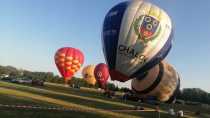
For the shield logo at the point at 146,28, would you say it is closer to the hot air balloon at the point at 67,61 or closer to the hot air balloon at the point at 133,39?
the hot air balloon at the point at 133,39

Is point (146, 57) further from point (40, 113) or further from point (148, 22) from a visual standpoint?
point (40, 113)

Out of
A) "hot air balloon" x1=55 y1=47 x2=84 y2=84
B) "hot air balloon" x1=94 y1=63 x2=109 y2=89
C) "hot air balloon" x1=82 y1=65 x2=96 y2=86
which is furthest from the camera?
"hot air balloon" x1=82 y1=65 x2=96 y2=86

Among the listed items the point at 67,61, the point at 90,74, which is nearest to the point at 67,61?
the point at 67,61

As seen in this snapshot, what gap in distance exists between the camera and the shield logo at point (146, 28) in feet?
71.3

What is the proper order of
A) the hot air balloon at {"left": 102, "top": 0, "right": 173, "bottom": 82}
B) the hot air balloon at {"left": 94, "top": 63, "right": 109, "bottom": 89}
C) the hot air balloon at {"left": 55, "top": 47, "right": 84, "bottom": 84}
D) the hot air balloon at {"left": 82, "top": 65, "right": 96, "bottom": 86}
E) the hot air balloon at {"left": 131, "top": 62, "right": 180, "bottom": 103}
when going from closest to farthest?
the hot air balloon at {"left": 102, "top": 0, "right": 173, "bottom": 82} < the hot air balloon at {"left": 131, "top": 62, "right": 180, "bottom": 103} < the hot air balloon at {"left": 55, "top": 47, "right": 84, "bottom": 84} < the hot air balloon at {"left": 94, "top": 63, "right": 109, "bottom": 89} < the hot air balloon at {"left": 82, "top": 65, "right": 96, "bottom": 86}

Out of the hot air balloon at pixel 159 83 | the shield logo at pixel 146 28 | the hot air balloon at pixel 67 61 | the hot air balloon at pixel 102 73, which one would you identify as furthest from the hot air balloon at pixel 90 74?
the shield logo at pixel 146 28

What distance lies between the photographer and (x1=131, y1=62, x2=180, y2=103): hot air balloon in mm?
35188

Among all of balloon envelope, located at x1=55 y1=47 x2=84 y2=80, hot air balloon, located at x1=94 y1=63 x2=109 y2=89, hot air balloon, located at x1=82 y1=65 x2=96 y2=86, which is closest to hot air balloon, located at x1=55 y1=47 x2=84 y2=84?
balloon envelope, located at x1=55 y1=47 x2=84 y2=80

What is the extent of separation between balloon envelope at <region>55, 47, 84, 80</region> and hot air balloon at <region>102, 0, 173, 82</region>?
83.7 ft

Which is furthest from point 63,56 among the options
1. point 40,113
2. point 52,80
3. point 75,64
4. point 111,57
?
point 52,80

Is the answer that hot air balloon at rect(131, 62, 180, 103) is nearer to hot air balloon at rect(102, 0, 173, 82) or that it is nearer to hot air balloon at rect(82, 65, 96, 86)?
hot air balloon at rect(102, 0, 173, 82)

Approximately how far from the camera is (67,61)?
4784 centimetres

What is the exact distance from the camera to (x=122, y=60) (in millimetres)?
21797

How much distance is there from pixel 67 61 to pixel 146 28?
89.7 ft
